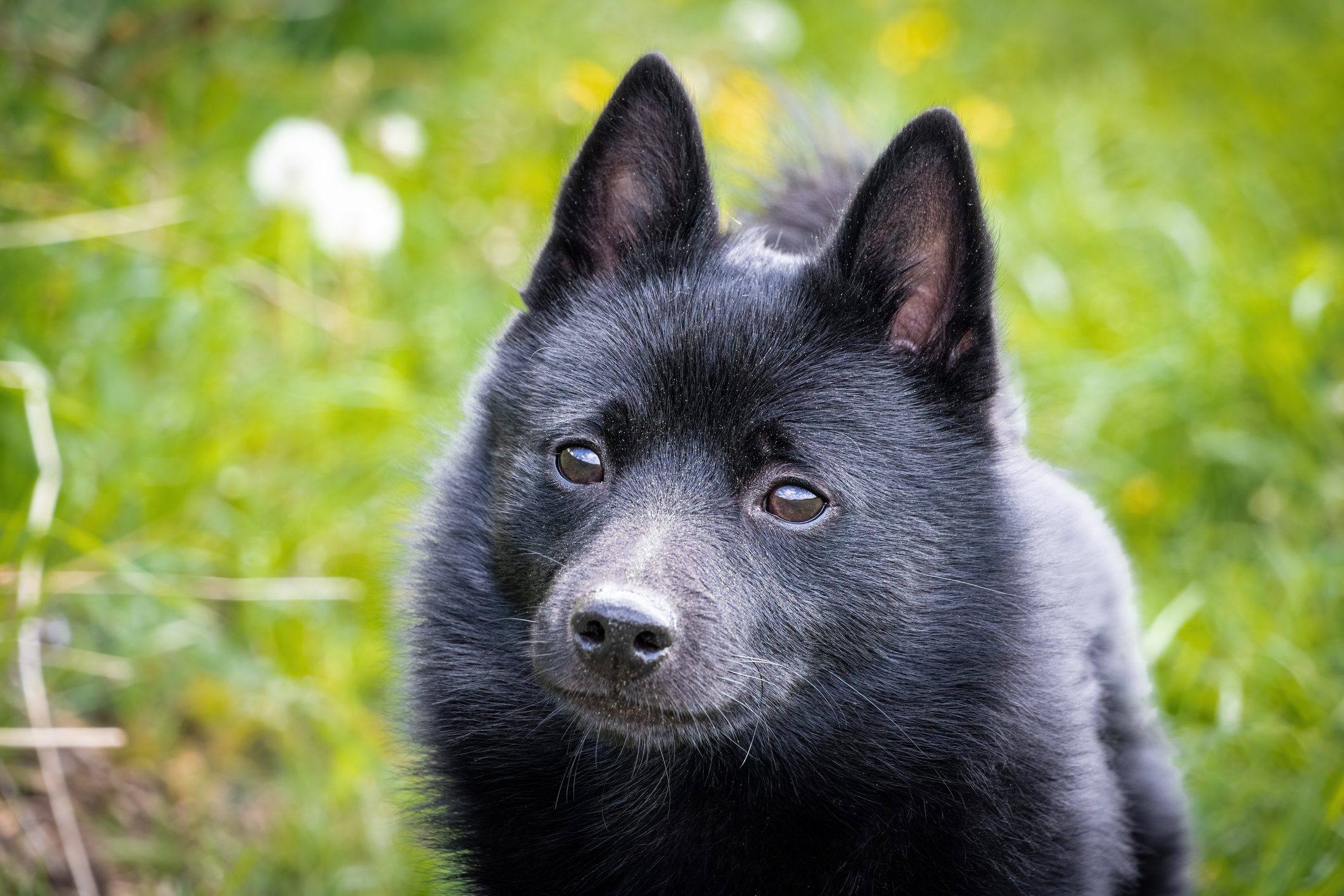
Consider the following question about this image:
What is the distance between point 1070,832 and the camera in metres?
2.67

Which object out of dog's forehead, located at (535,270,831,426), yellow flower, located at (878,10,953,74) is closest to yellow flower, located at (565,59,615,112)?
yellow flower, located at (878,10,953,74)

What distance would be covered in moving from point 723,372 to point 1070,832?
125 centimetres

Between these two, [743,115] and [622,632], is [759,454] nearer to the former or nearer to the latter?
[622,632]

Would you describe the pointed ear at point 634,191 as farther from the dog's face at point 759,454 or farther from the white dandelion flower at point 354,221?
the white dandelion flower at point 354,221

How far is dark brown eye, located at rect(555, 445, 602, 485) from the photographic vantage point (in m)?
2.63

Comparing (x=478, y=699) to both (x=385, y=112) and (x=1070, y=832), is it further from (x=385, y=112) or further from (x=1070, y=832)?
(x=385, y=112)

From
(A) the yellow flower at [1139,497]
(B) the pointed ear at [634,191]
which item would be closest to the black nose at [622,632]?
(B) the pointed ear at [634,191]

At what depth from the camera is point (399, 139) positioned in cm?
561

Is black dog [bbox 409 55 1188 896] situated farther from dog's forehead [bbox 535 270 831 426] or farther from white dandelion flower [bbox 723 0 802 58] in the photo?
white dandelion flower [bbox 723 0 802 58]

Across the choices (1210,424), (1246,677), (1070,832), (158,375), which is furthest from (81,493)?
(1210,424)

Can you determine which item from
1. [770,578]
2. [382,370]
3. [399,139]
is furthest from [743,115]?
[770,578]

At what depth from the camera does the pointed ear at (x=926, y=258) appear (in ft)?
8.43

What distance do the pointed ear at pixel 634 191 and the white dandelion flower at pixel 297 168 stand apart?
255 cm

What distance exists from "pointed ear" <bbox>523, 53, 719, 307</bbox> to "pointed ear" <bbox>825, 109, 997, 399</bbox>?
403mm
